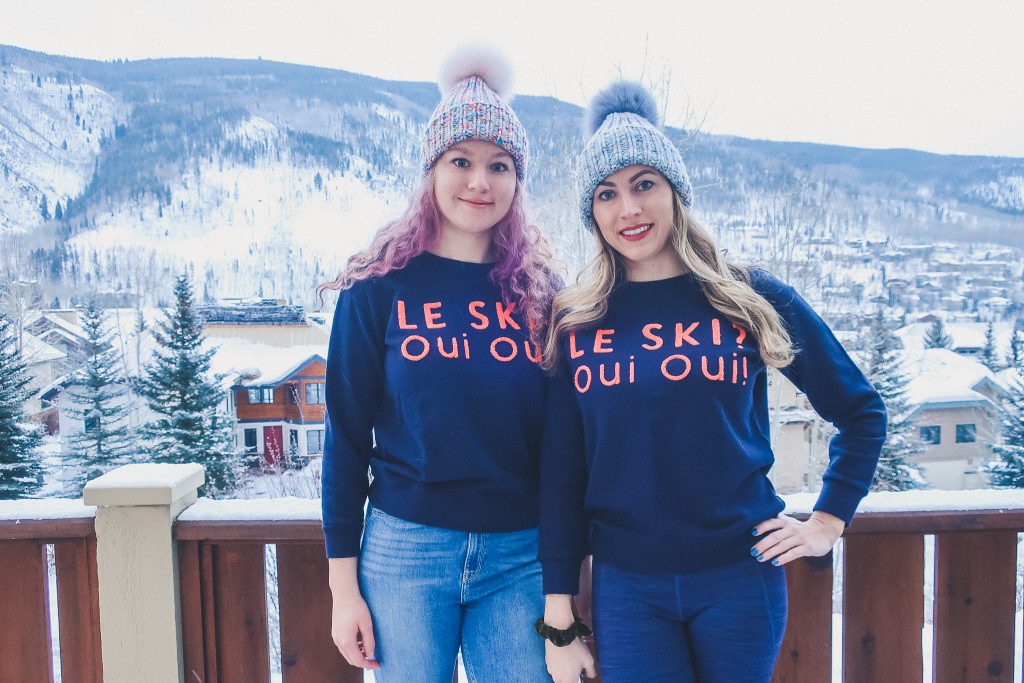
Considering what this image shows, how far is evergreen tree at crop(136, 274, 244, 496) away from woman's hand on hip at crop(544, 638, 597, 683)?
17465 mm

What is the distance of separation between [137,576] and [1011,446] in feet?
70.9

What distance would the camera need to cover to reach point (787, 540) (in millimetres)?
1262

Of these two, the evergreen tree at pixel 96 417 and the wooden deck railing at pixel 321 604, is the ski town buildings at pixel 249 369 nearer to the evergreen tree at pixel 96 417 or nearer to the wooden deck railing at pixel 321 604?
the evergreen tree at pixel 96 417

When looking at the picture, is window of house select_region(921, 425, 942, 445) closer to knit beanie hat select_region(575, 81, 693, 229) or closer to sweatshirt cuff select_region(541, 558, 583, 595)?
knit beanie hat select_region(575, 81, 693, 229)

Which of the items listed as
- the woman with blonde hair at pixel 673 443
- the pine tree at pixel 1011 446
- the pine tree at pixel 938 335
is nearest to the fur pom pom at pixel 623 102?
the woman with blonde hair at pixel 673 443

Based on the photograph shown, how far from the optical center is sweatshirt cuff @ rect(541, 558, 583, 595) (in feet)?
4.12

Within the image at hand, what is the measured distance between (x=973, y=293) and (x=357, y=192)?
35405 mm

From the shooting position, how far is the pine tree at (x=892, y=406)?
1736cm

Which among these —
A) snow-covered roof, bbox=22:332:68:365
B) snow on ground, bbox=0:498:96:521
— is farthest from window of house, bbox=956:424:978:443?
snow-covered roof, bbox=22:332:68:365

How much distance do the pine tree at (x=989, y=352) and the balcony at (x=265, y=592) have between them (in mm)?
28203

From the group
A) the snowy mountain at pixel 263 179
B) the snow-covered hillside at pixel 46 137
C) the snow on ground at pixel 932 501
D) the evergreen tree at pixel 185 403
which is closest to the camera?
the snow on ground at pixel 932 501

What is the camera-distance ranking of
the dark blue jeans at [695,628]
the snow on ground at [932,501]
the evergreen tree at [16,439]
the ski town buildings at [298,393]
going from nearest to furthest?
1. the dark blue jeans at [695,628]
2. the snow on ground at [932,501]
3. the evergreen tree at [16,439]
4. the ski town buildings at [298,393]

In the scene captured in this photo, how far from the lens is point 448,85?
156 centimetres

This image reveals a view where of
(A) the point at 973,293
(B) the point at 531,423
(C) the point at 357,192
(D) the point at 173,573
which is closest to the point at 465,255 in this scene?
(B) the point at 531,423
